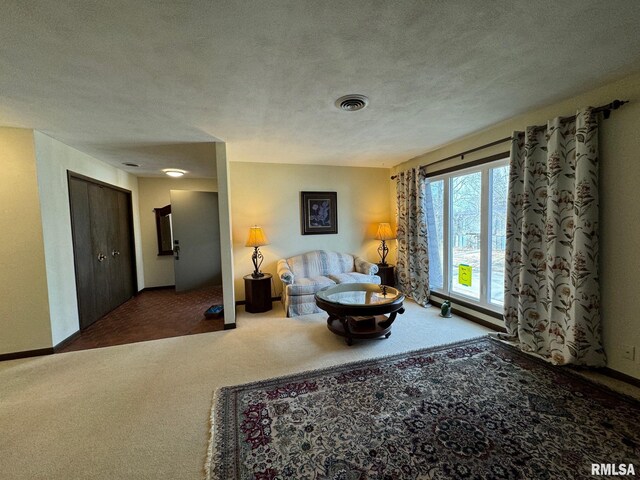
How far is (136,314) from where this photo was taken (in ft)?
13.1

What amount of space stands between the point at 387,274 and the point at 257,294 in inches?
93.4

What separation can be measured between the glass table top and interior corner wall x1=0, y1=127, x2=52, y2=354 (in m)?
3.04

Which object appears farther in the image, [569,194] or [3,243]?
[3,243]

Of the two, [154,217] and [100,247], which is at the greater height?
[154,217]

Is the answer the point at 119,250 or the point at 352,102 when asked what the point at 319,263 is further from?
the point at 119,250

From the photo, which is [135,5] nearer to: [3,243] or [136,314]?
[3,243]

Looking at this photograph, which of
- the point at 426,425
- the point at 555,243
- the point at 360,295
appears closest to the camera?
the point at 426,425

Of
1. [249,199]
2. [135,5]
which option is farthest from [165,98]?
[249,199]

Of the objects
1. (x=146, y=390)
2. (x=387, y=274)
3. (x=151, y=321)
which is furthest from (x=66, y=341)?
(x=387, y=274)

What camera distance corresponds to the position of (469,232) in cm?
353

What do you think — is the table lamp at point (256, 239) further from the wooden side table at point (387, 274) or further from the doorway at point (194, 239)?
the wooden side table at point (387, 274)

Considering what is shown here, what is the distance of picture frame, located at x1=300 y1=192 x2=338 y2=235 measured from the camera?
4.67 m

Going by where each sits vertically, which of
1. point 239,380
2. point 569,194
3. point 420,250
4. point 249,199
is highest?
point 249,199

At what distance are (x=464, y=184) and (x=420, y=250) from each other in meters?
1.16
